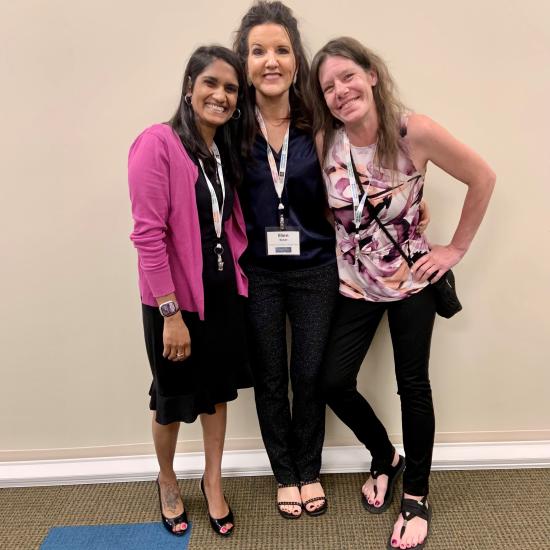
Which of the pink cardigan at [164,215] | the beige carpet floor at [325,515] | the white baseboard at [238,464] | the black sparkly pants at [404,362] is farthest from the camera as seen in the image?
the white baseboard at [238,464]

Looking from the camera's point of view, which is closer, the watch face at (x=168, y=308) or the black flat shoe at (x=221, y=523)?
the watch face at (x=168, y=308)

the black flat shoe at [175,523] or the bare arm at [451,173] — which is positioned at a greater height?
the bare arm at [451,173]

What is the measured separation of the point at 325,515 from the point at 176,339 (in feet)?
3.08

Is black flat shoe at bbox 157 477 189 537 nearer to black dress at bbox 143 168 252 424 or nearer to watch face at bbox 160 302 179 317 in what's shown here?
black dress at bbox 143 168 252 424

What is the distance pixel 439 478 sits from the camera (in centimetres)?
186

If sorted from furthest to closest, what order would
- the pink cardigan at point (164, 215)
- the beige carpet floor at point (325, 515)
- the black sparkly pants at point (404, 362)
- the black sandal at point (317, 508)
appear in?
the black sandal at point (317, 508), the beige carpet floor at point (325, 515), the black sparkly pants at point (404, 362), the pink cardigan at point (164, 215)

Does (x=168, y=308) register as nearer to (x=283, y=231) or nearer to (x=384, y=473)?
(x=283, y=231)

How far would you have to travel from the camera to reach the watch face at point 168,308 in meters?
1.30

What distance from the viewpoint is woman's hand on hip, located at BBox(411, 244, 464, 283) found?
1.42 metres

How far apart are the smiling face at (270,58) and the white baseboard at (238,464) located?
1466mm

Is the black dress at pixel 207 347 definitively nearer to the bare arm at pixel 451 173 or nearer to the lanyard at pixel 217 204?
the lanyard at pixel 217 204

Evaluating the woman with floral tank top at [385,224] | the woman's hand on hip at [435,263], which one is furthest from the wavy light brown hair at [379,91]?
the woman's hand on hip at [435,263]

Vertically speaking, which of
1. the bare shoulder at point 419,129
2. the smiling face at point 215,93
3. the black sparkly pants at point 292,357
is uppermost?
the smiling face at point 215,93

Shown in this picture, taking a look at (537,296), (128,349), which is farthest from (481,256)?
(128,349)
